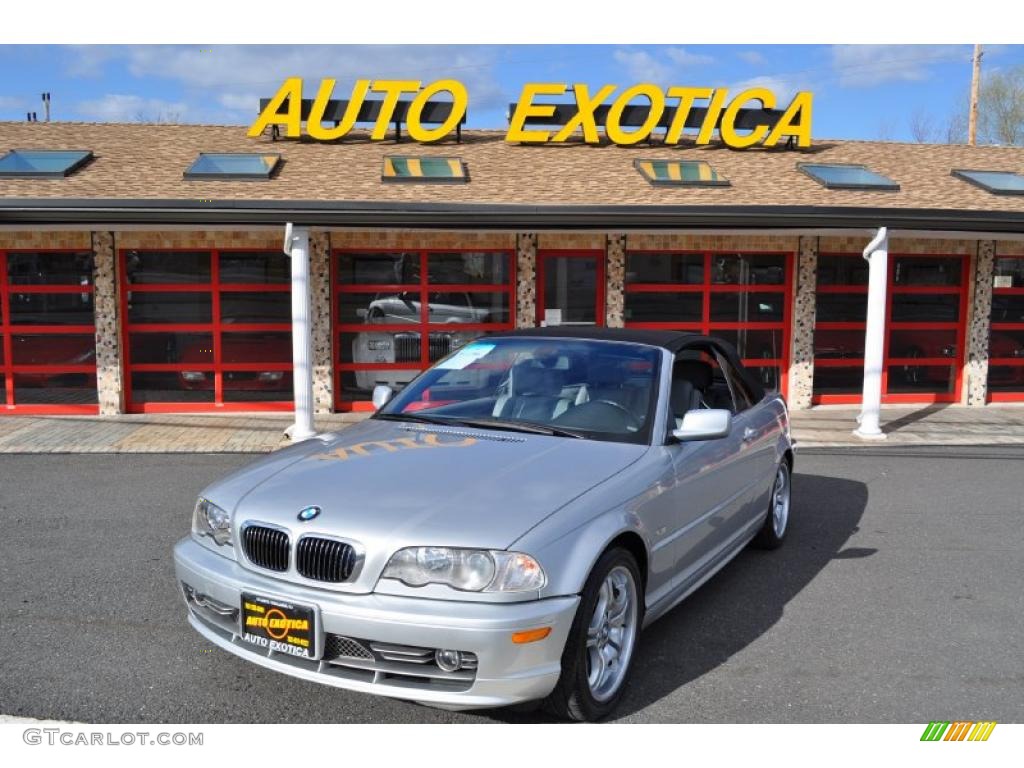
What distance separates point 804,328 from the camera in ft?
42.7

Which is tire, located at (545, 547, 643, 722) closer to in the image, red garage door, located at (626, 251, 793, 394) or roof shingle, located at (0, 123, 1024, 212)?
roof shingle, located at (0, 123, 1024, 212)

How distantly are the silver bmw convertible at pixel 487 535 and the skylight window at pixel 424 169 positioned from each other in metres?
7.91

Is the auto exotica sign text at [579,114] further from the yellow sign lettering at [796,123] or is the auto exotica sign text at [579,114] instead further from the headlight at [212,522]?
the headlight at [212,522]

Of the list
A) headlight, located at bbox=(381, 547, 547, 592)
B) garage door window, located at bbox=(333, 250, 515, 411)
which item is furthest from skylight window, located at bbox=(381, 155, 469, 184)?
headlight, located at bbox=(381, 547, 547, 592)

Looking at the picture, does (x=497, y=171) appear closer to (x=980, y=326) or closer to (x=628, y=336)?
(x=980, y=326)

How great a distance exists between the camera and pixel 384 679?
3.13m

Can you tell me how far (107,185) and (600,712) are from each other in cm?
1034

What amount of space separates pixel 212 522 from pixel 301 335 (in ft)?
21.7

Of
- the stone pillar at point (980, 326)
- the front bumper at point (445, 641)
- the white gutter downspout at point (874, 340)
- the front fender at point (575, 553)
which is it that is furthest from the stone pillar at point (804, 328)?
the front bumper at point (445, 641)

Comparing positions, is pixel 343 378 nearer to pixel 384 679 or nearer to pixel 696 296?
pixel 696 296

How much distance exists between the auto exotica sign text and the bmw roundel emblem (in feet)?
38.9

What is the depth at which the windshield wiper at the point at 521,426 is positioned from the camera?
423cm

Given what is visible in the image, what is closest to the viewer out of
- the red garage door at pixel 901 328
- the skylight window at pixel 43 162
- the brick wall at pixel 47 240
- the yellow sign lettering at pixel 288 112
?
the skylight window at pixel 43 162

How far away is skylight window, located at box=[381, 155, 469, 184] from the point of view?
40.2 ft
